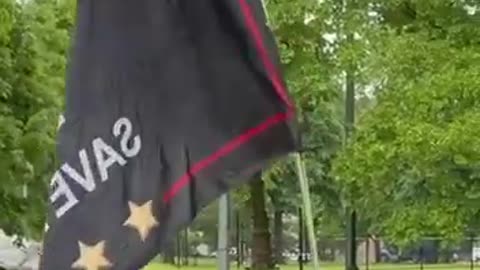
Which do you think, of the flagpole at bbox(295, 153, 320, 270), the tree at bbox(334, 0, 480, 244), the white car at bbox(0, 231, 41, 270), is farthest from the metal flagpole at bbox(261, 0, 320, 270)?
the white car at bbox(0, 231, 41, 270)

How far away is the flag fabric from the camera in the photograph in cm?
341

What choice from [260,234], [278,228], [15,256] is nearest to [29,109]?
[260,234]

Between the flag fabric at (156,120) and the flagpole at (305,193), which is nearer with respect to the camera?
the flag fabric at (156,120)

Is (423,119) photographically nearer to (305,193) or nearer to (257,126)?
(305,193)

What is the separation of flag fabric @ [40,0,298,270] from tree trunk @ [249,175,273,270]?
59.1 ft

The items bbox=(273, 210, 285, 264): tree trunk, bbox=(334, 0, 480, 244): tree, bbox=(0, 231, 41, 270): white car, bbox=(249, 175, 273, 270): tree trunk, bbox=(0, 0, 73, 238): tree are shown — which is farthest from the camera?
bbox=(273, 210, 285, 264): tree trunk

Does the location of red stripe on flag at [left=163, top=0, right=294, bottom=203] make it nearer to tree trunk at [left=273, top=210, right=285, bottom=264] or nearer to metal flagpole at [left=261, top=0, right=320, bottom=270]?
metal flagpole at [left=261, top=0, right=320, bottom=270]

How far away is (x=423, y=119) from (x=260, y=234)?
10.5 metres

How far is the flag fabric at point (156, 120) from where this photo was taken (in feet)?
11.2

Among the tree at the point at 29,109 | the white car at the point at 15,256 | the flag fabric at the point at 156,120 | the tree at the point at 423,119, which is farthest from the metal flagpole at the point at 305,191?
the white car at the point at 15,256

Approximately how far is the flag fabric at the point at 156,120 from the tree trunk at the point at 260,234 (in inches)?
709

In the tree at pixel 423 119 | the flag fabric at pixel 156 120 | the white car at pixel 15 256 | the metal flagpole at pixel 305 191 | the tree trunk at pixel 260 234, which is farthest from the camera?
the white car at pixel 15 256

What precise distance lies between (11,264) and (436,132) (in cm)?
1750

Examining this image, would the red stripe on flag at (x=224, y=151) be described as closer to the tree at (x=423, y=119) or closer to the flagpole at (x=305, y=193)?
the flagpole at (x=305, y=193)
